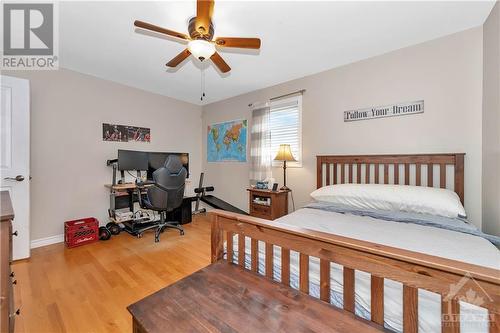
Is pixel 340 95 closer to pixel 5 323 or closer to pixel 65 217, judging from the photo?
pixel 5 323

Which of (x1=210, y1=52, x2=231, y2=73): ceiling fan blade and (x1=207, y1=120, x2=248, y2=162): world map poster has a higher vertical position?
(x1=210, y1=52, x2=231, y2=73): ceiling fan blade

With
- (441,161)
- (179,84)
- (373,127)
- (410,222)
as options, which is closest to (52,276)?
(179,84)

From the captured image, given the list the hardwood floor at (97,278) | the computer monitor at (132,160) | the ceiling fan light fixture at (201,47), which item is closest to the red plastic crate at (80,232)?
the hardwood floor at (97,278)

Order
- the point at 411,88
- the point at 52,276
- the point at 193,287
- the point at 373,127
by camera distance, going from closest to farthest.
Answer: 1. the point at 193,287
2. the point at 52,276
3. the point at 411,88
4. the point at 373,127

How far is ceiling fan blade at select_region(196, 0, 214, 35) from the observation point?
55.3 inches

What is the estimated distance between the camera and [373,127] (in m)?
2.51

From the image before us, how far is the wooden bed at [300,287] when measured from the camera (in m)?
0.69

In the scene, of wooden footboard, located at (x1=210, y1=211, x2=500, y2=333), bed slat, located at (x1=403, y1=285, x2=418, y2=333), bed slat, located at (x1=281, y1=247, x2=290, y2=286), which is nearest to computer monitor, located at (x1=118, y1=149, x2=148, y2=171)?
wooden footboard, located at (x1=210, y1=211, x2=500, y2=333)

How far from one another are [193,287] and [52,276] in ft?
6.20

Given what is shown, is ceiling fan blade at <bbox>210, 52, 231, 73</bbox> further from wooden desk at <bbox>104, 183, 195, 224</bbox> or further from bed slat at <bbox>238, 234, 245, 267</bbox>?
wooden desk at <bbox>104, 183, 195, 224</bbox>

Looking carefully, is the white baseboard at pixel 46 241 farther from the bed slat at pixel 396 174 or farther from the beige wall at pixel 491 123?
the beige wall at pixel 491 123

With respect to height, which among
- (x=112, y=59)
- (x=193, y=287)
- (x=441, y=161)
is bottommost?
(x=193, y=287)

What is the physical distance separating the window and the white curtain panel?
0.27 ft

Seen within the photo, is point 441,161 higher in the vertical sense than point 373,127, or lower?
lower
